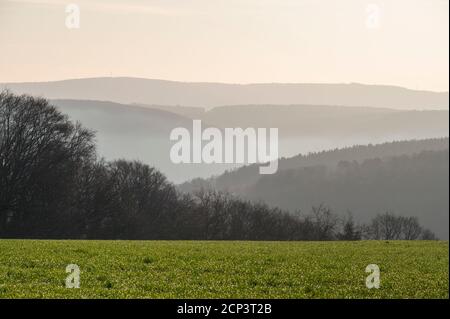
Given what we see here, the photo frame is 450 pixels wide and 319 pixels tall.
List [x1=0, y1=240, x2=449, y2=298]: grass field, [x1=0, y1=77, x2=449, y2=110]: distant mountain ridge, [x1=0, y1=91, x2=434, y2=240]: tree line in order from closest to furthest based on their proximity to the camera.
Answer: [x1=0, y1=240, x2=449, y2=298]: grass field
[x1=0, y1=91, x2=434, y2=240]: tree line
[x1=0, y1=77, x2=449, y2=110]: distant mountain ridge

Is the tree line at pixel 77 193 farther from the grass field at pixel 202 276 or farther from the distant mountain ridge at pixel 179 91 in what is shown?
the grass field at pixel 202 276

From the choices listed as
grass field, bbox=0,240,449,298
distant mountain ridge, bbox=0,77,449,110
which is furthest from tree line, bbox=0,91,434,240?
grass field, bbox=0,240,449,298

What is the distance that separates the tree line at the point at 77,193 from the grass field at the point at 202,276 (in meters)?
53.5

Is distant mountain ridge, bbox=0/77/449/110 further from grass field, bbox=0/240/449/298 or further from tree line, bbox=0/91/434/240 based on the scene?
grass field, bbox=0/240/449/298

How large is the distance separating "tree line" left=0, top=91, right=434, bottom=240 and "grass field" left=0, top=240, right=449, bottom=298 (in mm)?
53485

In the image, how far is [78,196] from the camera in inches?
3538

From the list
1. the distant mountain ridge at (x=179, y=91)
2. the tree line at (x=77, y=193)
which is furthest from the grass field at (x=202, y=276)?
the distant mountain ridge at (x=179, y=91)

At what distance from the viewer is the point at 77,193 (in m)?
89.9

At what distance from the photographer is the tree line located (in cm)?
8106

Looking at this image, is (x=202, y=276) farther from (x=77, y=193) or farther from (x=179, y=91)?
(x=179, y=91)

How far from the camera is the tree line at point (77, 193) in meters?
81.1
